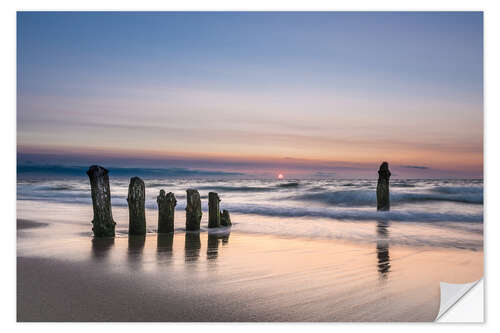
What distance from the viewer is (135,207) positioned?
662 centimetres

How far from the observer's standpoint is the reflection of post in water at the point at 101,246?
530cm

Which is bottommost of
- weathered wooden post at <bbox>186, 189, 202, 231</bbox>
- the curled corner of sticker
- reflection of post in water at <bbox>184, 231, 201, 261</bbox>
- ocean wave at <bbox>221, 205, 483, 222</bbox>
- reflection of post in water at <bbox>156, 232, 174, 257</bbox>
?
the curled corner of sticker

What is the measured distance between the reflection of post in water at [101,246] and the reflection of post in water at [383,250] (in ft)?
11.3

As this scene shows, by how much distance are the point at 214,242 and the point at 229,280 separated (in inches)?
86.1

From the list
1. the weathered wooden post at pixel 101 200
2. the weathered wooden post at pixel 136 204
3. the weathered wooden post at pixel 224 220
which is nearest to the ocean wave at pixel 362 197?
the weathered wooden post at pixel 224 220

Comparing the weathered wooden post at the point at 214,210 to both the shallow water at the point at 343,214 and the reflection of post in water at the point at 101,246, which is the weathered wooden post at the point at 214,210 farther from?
the reflection of post in water at the point at 101,246

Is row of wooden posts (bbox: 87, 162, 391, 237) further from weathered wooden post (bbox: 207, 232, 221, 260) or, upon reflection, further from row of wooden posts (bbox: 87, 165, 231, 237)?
weathered wooden post (bbox: 207, 232, 221, 260)

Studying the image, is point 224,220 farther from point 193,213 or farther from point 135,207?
point 135,207

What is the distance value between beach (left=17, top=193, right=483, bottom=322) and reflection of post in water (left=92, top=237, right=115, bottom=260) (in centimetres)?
1

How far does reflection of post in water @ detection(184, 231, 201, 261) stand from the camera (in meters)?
5.38

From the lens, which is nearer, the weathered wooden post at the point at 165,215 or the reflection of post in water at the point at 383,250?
the reflection of post in water at the point at 383,250

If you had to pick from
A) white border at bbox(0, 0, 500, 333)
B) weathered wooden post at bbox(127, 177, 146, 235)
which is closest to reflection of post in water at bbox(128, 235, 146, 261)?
weathered wooden post at bbox(127, 177, 146, 235)
